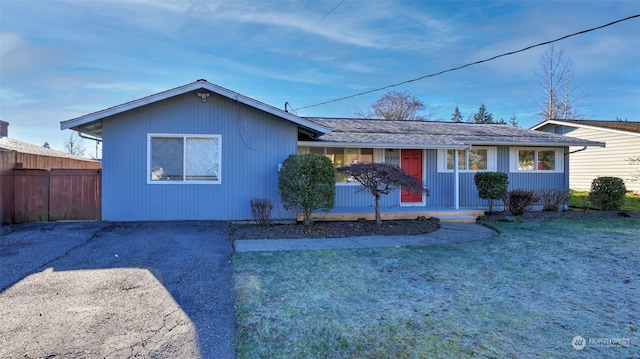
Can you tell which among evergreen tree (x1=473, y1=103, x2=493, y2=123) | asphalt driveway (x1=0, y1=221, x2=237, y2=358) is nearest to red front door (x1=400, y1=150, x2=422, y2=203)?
asphalt driveway (x1=0, y1=221, x2=237, y2=358)

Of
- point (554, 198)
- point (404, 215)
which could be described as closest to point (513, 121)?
point (554, 198)

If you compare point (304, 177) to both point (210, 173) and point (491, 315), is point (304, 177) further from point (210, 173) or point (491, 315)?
point (491, 315)

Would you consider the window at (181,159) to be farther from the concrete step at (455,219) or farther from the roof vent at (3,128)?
the roof vent at (3,128)

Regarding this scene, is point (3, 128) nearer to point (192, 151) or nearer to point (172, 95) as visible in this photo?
point (172, 95)

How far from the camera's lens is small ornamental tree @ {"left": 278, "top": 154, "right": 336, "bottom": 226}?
7801 millimetres

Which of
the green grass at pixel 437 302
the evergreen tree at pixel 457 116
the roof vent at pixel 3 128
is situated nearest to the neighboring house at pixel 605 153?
the green grass at pixel 437 302

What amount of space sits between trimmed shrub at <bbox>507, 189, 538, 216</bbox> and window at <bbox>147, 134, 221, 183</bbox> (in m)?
9.59

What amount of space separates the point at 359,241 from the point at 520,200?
6830 mm

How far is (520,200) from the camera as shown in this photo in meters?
10.5

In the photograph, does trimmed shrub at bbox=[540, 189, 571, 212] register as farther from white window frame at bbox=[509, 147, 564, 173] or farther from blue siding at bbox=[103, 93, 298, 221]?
blue siding at bbox=[103, 93, 298, 221]

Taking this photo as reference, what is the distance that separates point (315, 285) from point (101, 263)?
357cm

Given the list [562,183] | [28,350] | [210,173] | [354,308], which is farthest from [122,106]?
[562,183]

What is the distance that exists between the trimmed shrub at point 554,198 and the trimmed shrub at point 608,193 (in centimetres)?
95

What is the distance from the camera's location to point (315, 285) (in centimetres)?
421
